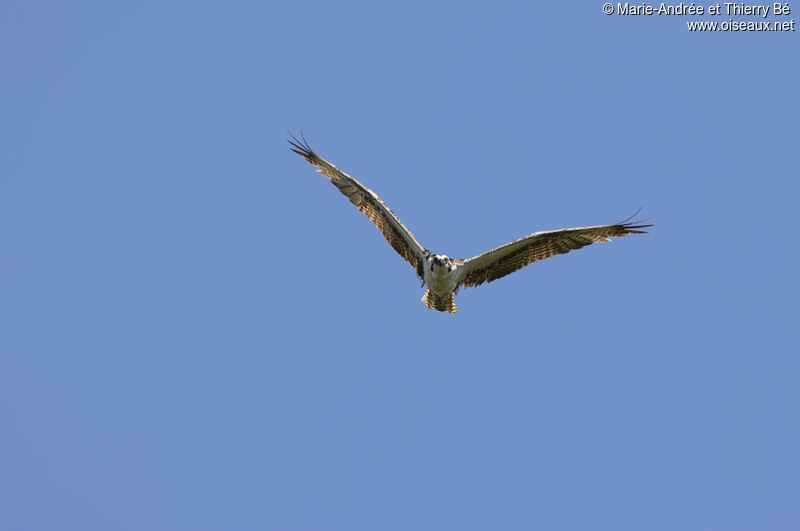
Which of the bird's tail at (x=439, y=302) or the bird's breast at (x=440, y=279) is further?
the bird's tail at (x=439, y=302)

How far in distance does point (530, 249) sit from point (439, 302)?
8.30 ft

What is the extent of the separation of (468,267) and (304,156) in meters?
4.76

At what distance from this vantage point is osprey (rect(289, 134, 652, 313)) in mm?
23047

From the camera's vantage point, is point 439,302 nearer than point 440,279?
No

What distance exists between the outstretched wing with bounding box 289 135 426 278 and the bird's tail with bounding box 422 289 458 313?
502 mm

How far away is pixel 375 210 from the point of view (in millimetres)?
24375

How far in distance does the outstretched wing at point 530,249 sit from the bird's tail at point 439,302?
0.52m

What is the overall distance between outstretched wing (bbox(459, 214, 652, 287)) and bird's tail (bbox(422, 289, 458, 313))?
1.70 feet

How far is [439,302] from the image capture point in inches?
960

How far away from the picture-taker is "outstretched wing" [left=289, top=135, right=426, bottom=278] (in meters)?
23.9

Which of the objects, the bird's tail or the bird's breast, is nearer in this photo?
the bird's breast

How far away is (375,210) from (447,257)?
222cm

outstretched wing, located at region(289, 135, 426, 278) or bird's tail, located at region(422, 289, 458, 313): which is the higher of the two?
outstretched wing, located at region(289, 135, 426, 278)

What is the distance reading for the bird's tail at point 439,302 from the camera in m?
24.2
